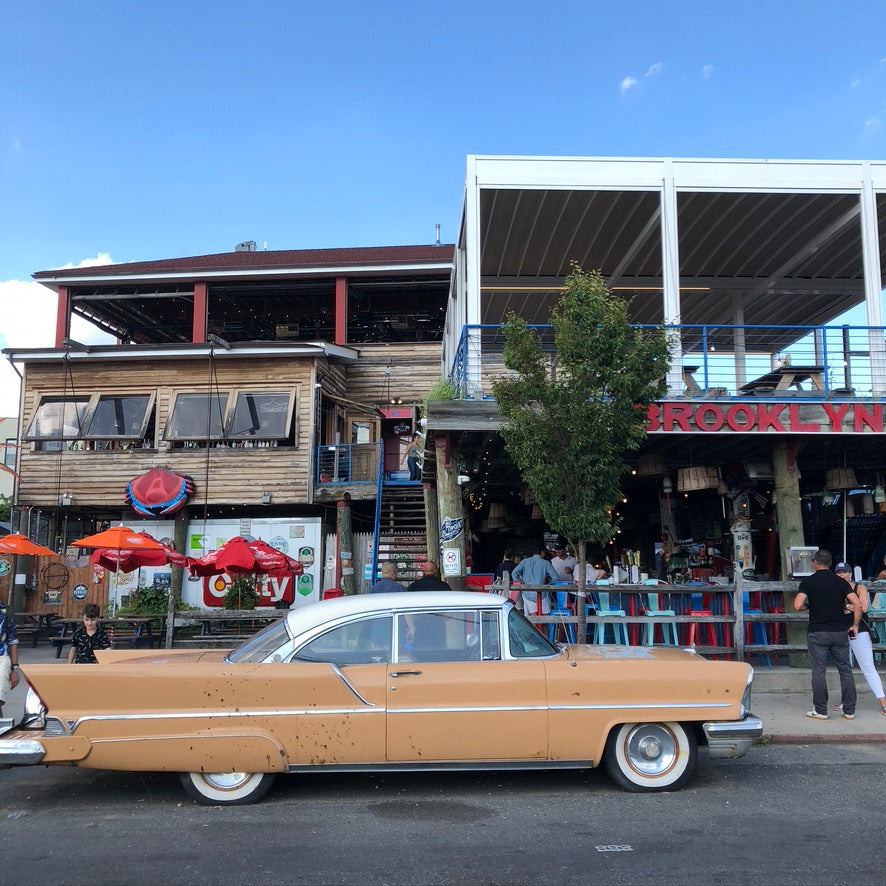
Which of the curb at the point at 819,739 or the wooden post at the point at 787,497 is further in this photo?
the wooden post at the point at 787,497

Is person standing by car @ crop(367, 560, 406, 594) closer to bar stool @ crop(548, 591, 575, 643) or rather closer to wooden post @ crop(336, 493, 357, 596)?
bar stool @ crop(548, 591, 575, 643)

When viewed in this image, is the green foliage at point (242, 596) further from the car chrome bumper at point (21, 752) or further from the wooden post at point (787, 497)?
the car chrome bumper at point (21, 752)

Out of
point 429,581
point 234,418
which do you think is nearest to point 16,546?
point 234,418

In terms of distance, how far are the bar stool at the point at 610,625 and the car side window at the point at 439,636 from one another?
4338 millimetres

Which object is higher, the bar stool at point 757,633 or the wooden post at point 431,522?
the wooden post at point 431,522

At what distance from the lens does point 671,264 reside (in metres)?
11.5

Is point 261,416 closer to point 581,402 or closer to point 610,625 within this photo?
point 610,625

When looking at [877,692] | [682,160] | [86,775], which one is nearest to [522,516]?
[682,160]

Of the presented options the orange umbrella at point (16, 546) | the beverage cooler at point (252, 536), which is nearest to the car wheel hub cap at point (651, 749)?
the orange umbrella at point (16, 546)

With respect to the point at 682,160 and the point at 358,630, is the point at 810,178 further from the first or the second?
the point at 358,630

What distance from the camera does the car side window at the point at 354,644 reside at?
232 inches

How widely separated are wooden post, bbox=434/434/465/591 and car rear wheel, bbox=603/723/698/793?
4.98m

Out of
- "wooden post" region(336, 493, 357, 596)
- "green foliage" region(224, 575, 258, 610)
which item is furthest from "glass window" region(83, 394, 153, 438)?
"wooden post" region(336, 493, 357, 596)

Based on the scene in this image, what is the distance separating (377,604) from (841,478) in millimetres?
9039
